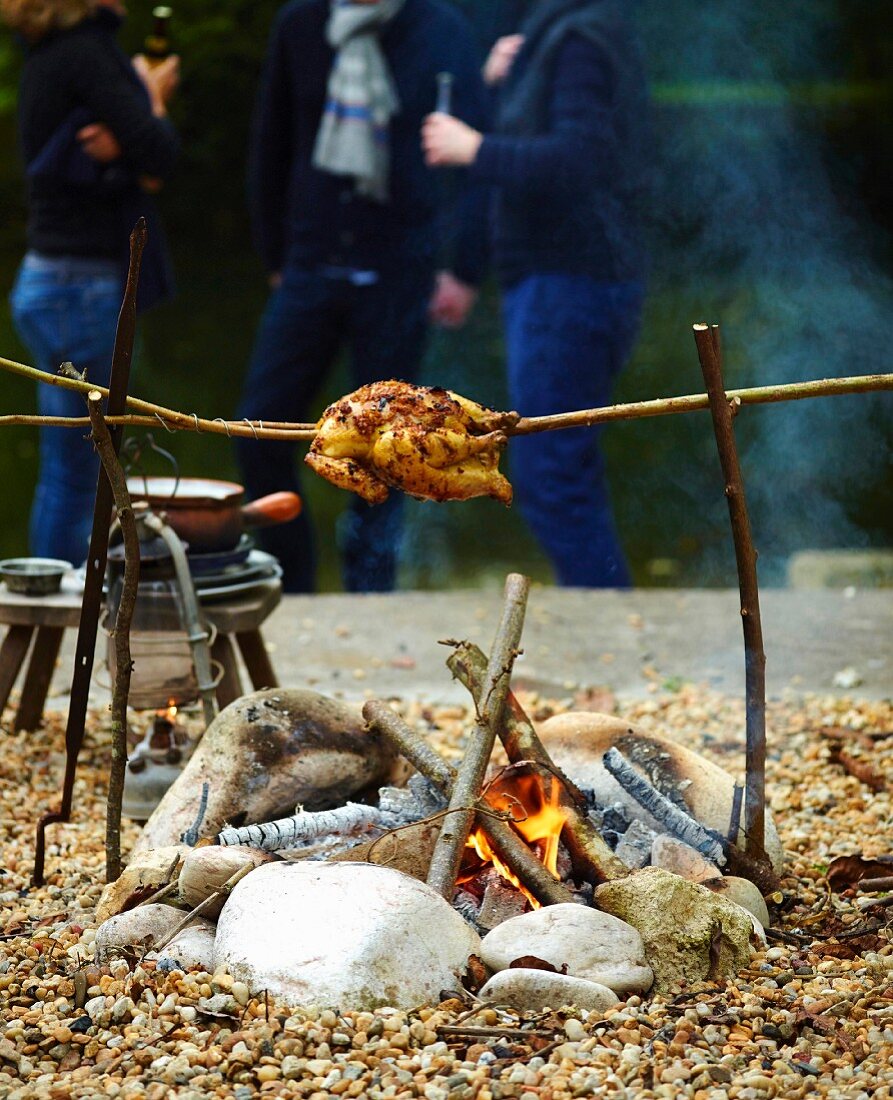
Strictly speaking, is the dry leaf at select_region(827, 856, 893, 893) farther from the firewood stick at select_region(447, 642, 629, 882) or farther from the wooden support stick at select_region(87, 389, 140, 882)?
the wooden support stick at select_region(87, 389, 140, 882)

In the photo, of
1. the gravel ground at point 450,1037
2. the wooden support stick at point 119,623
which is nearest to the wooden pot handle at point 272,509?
the wooden support stick at point 119,623

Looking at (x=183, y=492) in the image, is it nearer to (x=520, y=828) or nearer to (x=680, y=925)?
(x=520, y=828)

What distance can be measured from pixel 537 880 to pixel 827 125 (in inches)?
304

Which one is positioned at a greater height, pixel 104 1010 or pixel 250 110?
pixel 250 110

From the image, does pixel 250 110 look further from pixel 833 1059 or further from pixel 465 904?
pixel 833 1059

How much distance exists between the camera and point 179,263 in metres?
9.80

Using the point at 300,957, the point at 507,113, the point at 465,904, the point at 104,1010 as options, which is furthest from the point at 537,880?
the point at 507,113

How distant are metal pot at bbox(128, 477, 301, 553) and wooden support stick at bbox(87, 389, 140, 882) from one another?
1.13 meters

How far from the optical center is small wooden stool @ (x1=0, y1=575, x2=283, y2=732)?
4836 millimetres

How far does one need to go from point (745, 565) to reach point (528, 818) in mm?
877

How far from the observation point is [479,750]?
358cm

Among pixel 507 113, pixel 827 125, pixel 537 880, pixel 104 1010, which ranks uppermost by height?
pixel 827 125

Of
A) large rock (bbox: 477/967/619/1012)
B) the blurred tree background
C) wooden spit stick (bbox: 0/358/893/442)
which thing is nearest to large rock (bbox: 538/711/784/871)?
large rock (bbox: 477/967/619/1012)

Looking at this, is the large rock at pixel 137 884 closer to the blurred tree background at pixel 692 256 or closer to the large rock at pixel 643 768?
the large rock at pixel 643 768
